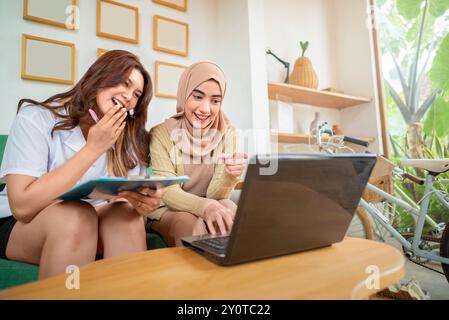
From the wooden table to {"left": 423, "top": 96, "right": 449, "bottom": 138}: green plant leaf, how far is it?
2316mm

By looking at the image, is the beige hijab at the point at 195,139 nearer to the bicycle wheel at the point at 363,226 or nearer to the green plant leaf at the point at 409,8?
the bicycle wheel at the point at 363,226

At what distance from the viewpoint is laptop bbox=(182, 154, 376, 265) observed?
1.55 ft

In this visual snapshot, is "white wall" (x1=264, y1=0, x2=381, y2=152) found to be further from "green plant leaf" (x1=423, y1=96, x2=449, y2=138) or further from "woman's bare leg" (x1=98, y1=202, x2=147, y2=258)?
"woman's bare leg" (x1=98, y1=202, x2=147, y2=258)

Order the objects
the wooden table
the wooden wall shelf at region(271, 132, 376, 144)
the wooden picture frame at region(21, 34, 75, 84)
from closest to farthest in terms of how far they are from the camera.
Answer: the wooden table < the wooden picture frame at region(21, 34, 75, 84) < the wooden wall shelf at region(271, 132, 376, 144)

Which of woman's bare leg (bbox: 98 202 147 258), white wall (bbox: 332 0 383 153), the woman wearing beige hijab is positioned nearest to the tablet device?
woman's bare leg (bbox: 98 202 147 258)

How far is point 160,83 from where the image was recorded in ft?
6.63

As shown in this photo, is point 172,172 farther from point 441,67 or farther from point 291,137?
point 441,67

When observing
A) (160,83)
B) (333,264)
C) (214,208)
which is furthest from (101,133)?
(160,83)

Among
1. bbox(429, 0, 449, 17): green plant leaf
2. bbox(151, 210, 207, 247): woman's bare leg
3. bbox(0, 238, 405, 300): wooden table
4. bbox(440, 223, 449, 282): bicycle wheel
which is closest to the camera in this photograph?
bbox(0, 238, 405, 300): wooden table

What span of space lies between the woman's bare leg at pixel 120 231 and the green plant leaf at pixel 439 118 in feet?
8.26

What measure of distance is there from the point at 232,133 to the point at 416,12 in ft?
7.52

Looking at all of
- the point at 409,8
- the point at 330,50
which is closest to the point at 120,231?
the point at 330,50

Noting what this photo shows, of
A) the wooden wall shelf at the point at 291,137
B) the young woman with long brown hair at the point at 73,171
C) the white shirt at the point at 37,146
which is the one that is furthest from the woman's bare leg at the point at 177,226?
the wooden wall shelf at the point at 291,137
